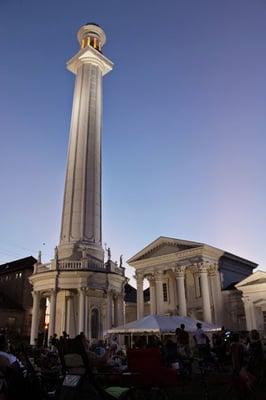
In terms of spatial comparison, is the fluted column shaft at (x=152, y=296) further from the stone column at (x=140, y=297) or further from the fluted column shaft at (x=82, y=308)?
the fluted column shaft at (x=82, y=308)

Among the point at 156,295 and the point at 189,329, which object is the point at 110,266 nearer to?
the point at 156,295

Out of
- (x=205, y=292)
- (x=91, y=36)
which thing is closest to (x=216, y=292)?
(x=205, y=292)

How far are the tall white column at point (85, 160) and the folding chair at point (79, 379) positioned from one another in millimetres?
31765

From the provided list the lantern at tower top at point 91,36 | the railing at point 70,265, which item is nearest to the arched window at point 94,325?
the railing at point 70,265

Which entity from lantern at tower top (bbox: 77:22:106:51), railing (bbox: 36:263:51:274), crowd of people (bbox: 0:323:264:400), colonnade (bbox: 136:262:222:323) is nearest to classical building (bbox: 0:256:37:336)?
railing (bbox: 36:263:51:274)

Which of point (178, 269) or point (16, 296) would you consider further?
point (16, 296)

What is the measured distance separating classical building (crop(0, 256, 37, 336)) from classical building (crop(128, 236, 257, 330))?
17.5m

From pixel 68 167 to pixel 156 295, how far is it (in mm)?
17608

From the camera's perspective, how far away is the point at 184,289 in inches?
1603

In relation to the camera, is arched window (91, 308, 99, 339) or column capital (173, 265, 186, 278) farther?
column capital (173, 265, 186, 278)

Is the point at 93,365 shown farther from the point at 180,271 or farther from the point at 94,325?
the point at 180,271

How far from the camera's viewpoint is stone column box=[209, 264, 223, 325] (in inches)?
1547

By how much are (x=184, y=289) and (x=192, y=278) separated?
362 cm

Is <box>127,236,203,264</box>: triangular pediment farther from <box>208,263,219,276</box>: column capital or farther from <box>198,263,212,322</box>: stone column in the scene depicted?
<box>208,263,219,276</box>: column capital
